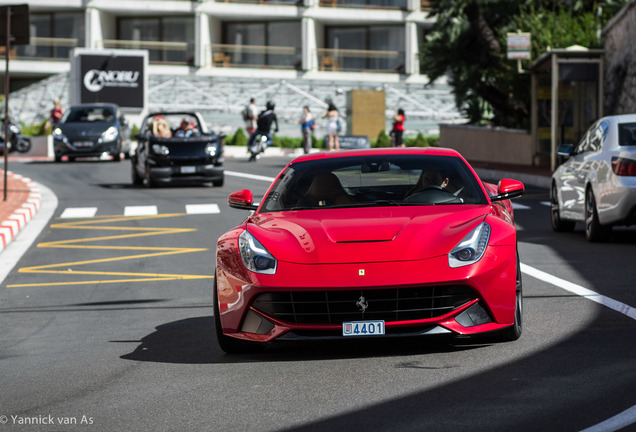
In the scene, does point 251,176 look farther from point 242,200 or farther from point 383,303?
point 383,303

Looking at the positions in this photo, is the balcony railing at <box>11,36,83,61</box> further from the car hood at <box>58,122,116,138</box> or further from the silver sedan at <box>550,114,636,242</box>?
the silver sedan at <box>550,114,636,242</box>

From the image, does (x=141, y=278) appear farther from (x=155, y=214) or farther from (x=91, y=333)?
(x=155, y=214)

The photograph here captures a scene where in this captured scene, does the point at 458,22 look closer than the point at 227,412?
No

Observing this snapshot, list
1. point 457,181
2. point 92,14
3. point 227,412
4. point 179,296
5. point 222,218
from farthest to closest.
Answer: point 92,14
point 222,218
point 179,296
point 457,181
point 227,412

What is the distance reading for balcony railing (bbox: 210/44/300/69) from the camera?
70312 mm

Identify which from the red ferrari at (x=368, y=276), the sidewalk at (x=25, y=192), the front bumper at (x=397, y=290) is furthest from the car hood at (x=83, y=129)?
the front bumper at (x=397, y=290)

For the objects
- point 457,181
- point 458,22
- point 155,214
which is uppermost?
point 458,22

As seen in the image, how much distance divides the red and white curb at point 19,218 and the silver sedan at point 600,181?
7399 mm

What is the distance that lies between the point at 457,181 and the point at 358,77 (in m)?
60.7

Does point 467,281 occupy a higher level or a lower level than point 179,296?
higher

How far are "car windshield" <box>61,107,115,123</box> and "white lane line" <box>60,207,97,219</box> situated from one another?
14.8 metres

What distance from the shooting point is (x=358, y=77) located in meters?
69.4

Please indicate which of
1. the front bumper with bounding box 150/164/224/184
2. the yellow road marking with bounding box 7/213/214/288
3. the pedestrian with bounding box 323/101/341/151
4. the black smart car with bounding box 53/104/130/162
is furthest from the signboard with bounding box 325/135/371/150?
the yellow road marking with bounding box 7/213/214/288

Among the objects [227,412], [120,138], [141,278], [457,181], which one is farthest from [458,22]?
[227,412]
